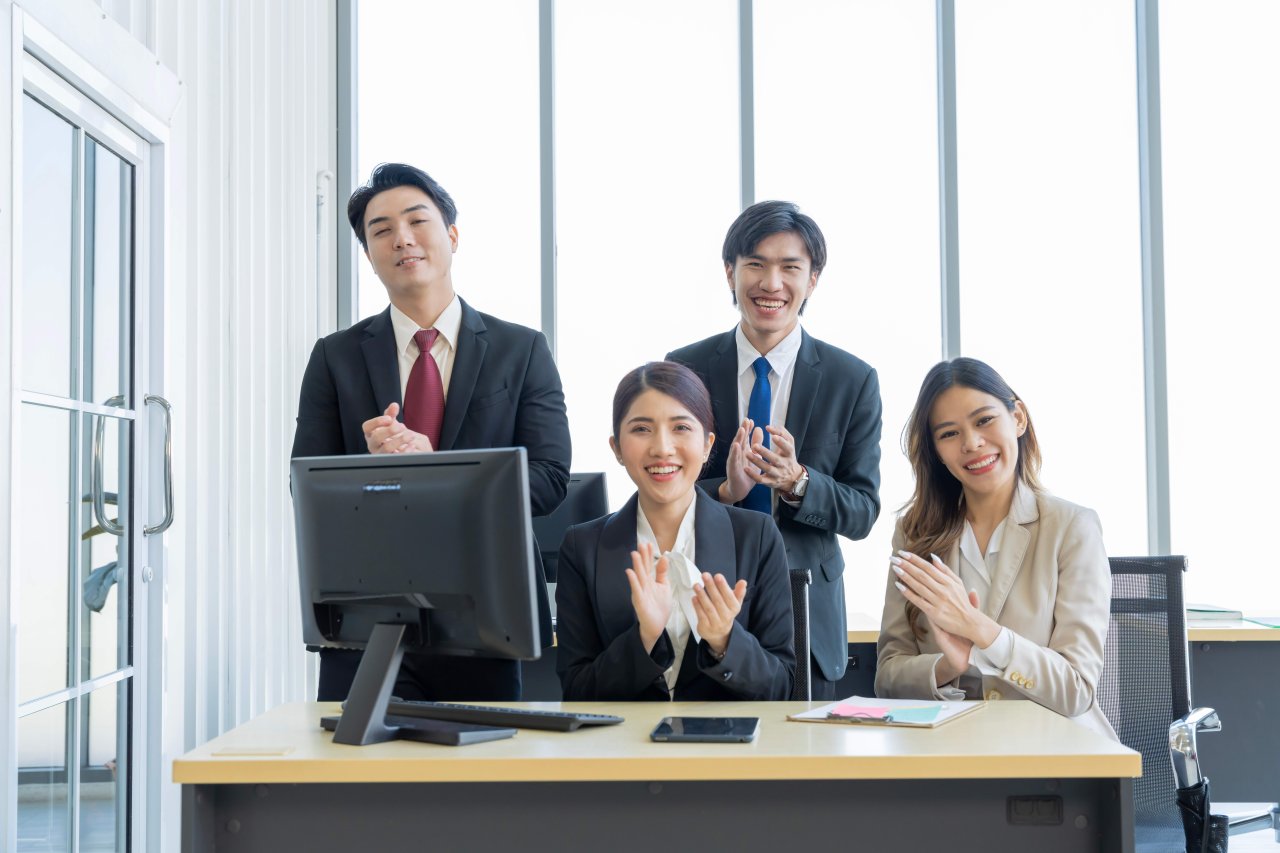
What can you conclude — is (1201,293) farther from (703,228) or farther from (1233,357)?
(703,228)

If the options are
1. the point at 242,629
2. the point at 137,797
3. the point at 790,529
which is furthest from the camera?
the point at 242,629

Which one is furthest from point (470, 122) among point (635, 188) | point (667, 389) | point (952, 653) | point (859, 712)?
point (859, 712)

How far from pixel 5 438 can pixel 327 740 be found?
3.05 ft

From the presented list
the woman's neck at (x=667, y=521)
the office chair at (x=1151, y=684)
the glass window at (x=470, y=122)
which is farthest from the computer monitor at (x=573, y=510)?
the glass window at (x=470, y=122)

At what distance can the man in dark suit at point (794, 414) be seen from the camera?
2537 mm

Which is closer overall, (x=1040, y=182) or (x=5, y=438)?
(x=5, y=438)

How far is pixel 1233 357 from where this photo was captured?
4.68 m

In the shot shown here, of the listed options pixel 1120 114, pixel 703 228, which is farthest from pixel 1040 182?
pixel 703 228

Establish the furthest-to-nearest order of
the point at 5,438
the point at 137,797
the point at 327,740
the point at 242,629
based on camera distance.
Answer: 1. the point at 242,629
2. the point at 137,797
3. the point at 5,438
4. the point at 327,740

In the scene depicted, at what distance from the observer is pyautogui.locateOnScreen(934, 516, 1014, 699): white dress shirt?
2.05 metres

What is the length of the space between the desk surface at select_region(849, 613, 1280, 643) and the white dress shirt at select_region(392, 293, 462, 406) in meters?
1.40

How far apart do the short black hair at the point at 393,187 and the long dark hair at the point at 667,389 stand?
61cm

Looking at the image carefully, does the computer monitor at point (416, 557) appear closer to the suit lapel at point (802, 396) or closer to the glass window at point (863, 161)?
the suit lapel at point (802, 396)

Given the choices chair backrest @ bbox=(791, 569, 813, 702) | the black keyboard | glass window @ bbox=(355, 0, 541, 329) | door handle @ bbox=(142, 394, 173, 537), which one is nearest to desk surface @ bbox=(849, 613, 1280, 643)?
chair backrest @ bbox=(791, 569, 813, 702)
